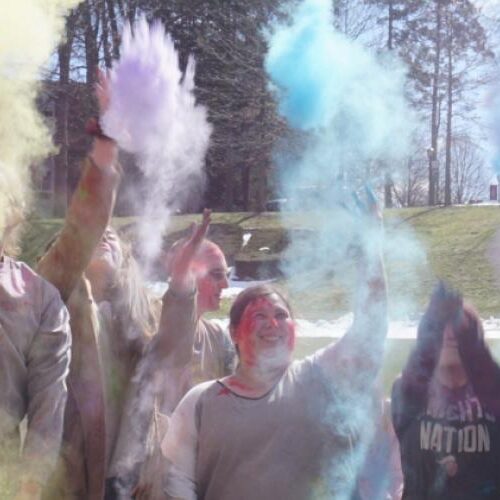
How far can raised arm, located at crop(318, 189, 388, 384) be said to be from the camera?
2.32m

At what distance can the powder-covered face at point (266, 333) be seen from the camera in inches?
90.3

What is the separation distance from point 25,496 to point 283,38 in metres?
2.17

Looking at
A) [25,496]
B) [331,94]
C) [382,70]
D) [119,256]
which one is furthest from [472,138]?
[25,496]

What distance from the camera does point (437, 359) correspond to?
2455 millimetres

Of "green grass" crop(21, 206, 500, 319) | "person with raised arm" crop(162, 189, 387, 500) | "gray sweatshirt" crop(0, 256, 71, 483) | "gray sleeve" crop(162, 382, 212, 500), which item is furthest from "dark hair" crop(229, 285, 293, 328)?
"green grass" crop(21, 206, 500, 319)

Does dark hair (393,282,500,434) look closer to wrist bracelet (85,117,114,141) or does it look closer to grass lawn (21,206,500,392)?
wrist bracelet (85,117,114,141)

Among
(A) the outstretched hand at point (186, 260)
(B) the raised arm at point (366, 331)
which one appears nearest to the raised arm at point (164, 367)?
(A) the outstretched hand at point (186, 260)

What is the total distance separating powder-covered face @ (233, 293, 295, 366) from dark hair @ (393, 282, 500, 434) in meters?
0.43

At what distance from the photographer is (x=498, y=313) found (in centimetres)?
874

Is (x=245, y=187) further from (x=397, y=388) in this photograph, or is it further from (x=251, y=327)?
(x=251, y=327)

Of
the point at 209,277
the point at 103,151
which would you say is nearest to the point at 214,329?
the point at 209,277

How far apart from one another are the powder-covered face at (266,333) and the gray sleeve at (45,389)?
0.52m

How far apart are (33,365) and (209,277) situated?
762 mm

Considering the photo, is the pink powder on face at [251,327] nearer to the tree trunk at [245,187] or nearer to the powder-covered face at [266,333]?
the powder-covered face at [266,333]
